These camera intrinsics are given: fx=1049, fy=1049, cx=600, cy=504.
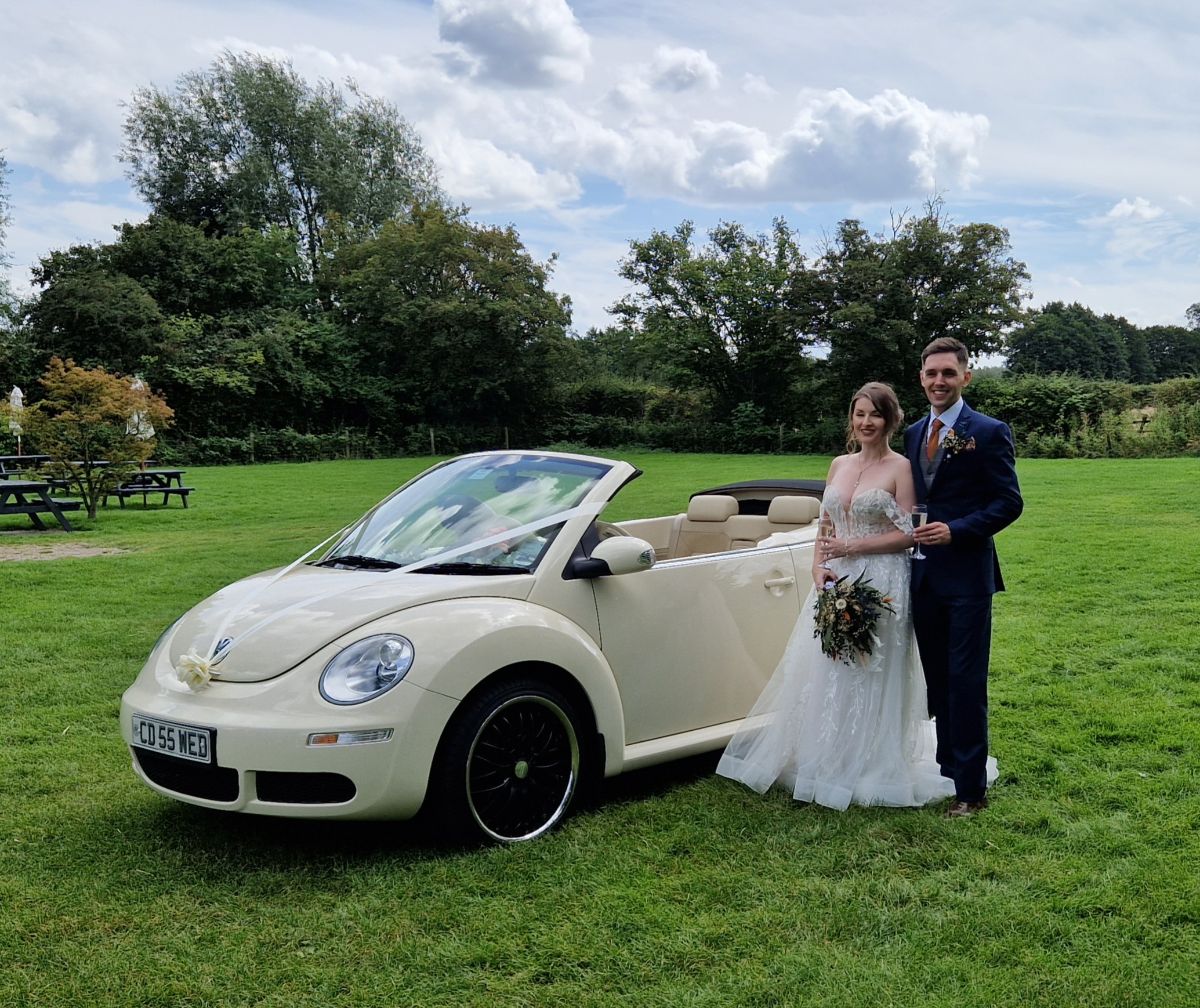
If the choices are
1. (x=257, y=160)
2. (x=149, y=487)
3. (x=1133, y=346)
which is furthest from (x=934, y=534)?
(x=1133, y=346)

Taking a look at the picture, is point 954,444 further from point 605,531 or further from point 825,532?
point 605,531

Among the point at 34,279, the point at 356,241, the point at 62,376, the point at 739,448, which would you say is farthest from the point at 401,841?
the point at 356,241

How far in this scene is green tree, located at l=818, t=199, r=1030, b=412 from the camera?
121 feet

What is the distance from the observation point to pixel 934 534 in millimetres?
4223

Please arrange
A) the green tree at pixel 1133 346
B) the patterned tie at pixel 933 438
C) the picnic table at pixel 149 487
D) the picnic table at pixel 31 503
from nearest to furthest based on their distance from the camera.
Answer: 1. the patterned tie at pixel 933 438
2. the picnic table at pixel 31 503
3. the picnic table at pixel 149 487
4. the green tree at pixel 1133 346

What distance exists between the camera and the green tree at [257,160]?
48.5m

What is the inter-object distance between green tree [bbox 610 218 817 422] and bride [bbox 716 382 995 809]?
3592 cm

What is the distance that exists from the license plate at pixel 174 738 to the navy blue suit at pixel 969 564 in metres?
2.91

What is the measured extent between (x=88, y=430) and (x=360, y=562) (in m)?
13.9

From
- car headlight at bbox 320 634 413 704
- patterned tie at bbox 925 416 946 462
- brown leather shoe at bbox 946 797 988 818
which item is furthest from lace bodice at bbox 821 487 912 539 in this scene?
car headlight at bbox 320 634 413 704

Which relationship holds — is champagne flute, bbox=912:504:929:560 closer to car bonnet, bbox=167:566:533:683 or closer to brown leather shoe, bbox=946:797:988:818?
brown leather shoe, bbox=946:797:988:818

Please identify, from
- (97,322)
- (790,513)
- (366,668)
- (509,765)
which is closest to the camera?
(366,668)

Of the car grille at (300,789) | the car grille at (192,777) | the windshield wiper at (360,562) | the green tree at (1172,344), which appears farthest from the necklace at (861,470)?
the green tree at (1172,344)

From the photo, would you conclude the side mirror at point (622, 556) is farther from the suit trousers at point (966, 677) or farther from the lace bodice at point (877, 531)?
the suit trousers at point (966, 677)
